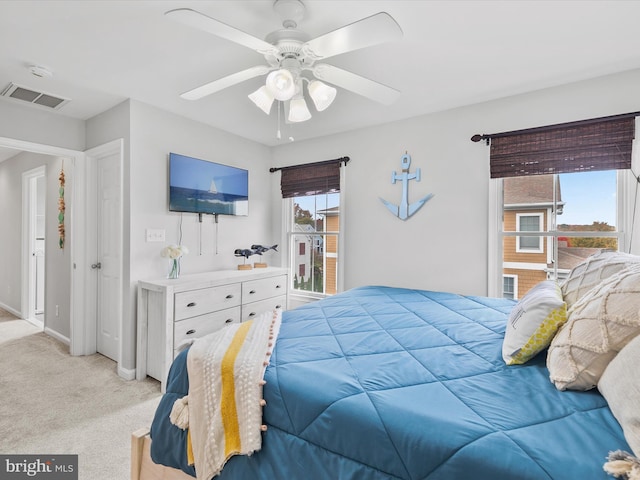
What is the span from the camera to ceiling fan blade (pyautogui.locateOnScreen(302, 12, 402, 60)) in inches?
52.7

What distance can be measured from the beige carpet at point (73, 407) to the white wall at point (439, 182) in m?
2.31

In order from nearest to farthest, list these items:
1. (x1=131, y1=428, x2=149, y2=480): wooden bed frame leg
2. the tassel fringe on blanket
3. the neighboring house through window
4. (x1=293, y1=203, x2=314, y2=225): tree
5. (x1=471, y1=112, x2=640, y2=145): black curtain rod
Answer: the tassel fringe on blanket → (x1=131, y1=428, x2=149, y2=480): wooden bed frame leg → (x1=471, y1=112, x2=640, y2=145): black curtain rod → the neighboring house through window → (x1=293, y1=203, x2=314, y2=225): tree

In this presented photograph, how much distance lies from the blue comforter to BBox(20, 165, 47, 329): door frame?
4614 mm

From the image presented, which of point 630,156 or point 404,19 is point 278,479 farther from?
point 630,156

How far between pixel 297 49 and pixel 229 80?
44 centimetres

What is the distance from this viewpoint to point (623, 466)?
0.67 meters

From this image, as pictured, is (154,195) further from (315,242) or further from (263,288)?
(315,242)

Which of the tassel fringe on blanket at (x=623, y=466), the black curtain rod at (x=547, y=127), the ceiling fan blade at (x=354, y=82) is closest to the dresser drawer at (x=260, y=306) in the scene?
the ceiling fan blade at (x=354, y=82)

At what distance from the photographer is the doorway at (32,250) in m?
4.46

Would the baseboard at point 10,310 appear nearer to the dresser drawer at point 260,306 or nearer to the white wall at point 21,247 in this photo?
the white wall at point 21,247

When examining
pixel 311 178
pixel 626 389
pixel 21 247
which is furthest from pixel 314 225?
pixel 21 247

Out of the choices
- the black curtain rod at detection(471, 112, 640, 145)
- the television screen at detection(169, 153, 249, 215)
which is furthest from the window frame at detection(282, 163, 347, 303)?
the black curtain rod at detection(471, 112, 640, 145)

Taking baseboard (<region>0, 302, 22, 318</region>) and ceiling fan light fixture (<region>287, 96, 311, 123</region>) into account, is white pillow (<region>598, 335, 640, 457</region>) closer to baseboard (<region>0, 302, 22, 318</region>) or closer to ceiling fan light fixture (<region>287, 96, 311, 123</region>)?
ceiling fan light fixture (<region>287, 96, 311, 123</region>)

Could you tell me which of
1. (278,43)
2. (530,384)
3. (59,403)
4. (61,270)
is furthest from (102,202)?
(530,384)
